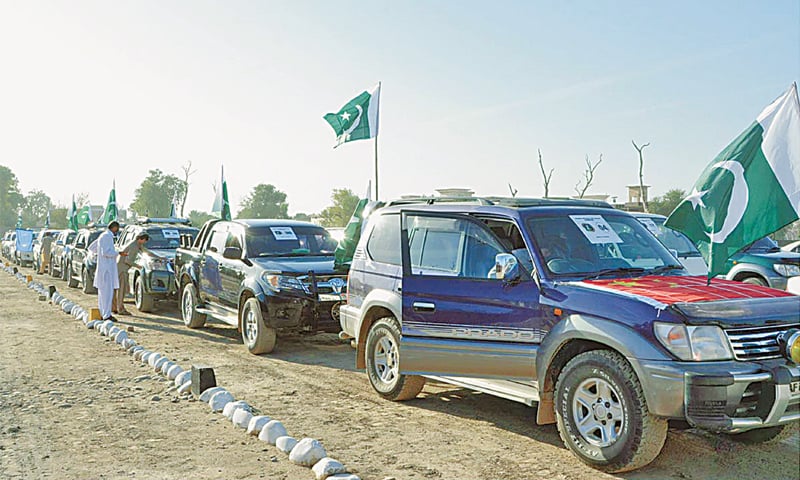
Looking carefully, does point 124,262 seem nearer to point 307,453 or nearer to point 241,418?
point 241,418

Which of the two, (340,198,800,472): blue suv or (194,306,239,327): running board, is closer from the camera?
(340,198,800,472): blue suv

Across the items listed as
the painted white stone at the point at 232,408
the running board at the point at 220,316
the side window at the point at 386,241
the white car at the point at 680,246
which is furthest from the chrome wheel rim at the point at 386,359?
the white car at the point at 680,246

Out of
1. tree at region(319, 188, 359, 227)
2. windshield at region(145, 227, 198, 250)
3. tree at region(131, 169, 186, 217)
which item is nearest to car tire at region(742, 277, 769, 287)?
windshield at region(145, 227, 198, 250)

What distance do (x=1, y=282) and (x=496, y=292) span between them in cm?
2429

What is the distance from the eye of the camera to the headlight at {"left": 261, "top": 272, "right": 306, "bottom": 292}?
32.9 ft

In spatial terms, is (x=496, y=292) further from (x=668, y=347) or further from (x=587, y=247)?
(x=668, y=347)

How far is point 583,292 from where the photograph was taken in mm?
5508

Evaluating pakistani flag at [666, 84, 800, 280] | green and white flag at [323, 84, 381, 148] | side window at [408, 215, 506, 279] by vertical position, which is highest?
green and white flag at [323, 84, 381, 148]

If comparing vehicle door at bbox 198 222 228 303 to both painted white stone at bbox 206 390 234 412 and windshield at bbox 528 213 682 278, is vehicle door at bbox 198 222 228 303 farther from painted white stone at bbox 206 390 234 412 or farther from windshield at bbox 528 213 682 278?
windshield at bbox 528 213 682 278

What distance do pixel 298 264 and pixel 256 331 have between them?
1.13 m

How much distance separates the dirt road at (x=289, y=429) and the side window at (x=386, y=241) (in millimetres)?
1460

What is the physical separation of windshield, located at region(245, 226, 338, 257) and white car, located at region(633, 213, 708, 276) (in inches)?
198

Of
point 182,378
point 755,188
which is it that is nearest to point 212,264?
point 182,378

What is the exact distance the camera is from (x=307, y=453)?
5.47m
